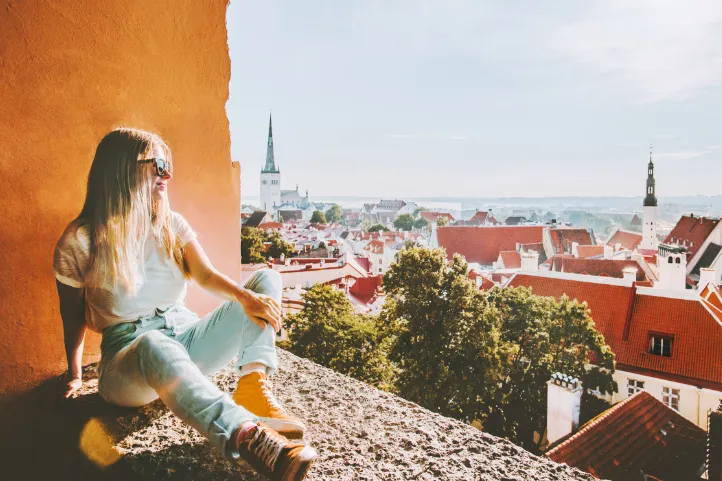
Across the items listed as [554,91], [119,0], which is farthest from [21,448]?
[554,91]

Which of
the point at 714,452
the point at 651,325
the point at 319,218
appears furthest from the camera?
the point at 319,218

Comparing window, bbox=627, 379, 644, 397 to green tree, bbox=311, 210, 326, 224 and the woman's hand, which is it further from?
green tree, bbox=311, 210, 326, 224

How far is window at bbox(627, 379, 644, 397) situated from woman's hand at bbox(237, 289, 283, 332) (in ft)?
23.5

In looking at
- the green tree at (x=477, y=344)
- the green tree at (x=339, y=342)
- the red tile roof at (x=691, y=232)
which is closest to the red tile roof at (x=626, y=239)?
the red tile roof at (x=691, y=232)

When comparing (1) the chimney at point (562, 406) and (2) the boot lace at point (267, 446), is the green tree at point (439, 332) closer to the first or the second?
(1) the chimney at point (562, 406)

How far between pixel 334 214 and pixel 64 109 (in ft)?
89.5

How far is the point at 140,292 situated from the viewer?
2.60 ft

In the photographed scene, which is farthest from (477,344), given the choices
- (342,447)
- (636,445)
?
(342,447)

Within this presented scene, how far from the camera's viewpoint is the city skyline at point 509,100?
32.9 ft

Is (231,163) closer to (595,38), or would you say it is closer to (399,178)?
(595,38)

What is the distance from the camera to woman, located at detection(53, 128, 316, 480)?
753 mm

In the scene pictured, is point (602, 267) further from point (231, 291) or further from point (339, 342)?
point (231, 291)

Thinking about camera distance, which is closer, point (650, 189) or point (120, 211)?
point (120, 211)

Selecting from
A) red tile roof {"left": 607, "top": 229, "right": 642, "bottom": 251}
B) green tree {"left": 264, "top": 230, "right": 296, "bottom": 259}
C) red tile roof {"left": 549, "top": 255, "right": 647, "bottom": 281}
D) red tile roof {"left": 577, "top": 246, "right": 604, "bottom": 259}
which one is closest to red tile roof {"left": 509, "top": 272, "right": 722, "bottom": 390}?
red tile roof {"left": 549, "top": 255, "right": 647, "bottom": 281}
